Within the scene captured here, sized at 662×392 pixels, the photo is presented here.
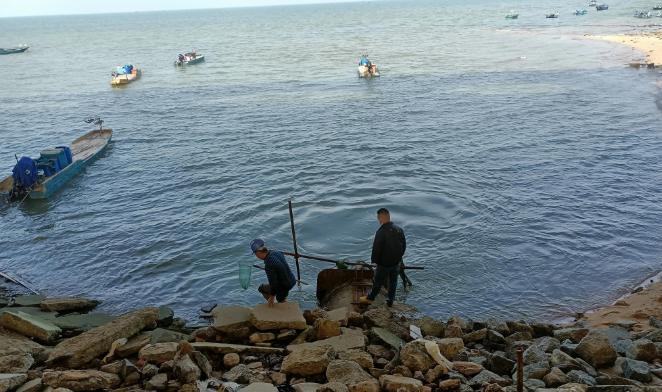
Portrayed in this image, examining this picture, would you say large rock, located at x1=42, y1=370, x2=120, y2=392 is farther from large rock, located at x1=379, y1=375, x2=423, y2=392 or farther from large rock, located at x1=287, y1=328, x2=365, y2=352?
large rock, located at x1=379, y1=375, x2=423, y2=392

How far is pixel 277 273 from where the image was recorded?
9.66m

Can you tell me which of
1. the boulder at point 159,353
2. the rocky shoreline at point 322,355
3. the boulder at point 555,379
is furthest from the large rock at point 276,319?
the boulder at point 555,379

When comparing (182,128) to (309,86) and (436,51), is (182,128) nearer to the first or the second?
(309,86)

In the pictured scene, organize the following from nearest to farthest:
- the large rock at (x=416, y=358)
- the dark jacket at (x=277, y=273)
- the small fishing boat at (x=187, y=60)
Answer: the large rock at (x=416, y=358) → the dark jacket at (x=277, y=273) → the small fishing boat at (x=187, y=60)

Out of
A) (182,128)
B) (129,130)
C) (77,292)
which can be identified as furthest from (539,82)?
(77,292)

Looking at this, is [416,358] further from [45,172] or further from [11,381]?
[45,172]

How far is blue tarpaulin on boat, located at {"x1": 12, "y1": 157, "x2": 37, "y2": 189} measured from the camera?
22.1 metres

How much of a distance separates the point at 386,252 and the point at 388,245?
0.18 m

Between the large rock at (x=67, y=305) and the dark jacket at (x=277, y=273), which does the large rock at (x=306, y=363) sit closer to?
the dark jacket at (x=277, y=273)

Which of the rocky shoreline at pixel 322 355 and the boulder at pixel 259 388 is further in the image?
the rocky shoreline at pixel 322 355

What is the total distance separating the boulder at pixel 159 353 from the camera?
8.09 m

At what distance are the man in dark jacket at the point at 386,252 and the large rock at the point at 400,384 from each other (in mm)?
3460

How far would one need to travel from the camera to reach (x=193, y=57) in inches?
2544

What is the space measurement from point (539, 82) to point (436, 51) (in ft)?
86.4
